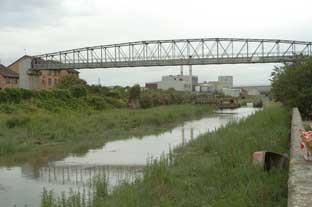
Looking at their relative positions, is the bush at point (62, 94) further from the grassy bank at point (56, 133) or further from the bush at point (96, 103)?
the grassy bank at point (56, 133)

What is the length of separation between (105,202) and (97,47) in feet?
332

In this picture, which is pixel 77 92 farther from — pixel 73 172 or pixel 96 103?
pixel 73 172

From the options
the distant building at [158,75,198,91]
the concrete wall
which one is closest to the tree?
the concrete wall

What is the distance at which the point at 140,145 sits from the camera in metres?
28.2

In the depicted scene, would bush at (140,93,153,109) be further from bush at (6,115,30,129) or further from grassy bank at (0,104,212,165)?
bush at (6,115,30,129)

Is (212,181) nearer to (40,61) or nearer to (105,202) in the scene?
(105,202)

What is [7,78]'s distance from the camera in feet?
280

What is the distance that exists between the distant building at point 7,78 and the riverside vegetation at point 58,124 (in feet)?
78.1

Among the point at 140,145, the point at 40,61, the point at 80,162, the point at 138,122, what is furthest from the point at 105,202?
the point at 40,61

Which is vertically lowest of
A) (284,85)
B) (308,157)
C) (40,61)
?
(308,157)

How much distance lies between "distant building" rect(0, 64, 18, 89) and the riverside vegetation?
23799 mm

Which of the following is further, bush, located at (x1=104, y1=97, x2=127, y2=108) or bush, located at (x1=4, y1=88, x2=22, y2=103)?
bush, located at (x1=104, y1=97, x2=127, y2=108)

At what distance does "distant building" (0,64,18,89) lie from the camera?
82250 millimetres

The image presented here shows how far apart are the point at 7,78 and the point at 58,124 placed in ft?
182
